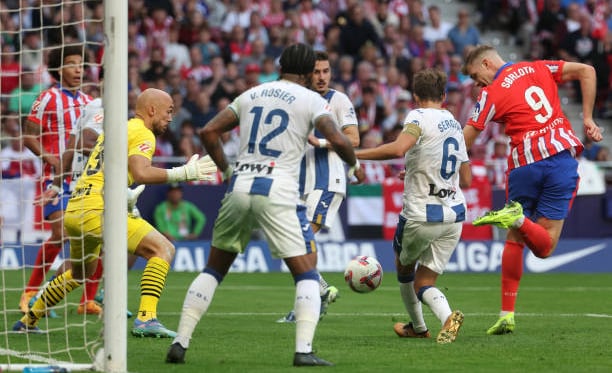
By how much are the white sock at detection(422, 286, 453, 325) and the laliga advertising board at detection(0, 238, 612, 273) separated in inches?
367

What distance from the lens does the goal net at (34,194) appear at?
28.7ft

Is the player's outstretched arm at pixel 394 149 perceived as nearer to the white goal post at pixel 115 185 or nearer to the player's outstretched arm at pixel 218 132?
the player's outstretched arm at pixel 218 132

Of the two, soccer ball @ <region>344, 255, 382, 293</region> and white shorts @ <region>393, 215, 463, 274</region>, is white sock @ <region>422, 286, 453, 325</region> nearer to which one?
white shorts @ <region>393, 215, 463, 274</region>

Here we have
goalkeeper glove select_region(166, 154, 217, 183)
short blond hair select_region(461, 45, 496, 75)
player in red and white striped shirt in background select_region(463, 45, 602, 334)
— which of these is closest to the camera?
goalkeeper glove select_region(166, 154, 217, 183)

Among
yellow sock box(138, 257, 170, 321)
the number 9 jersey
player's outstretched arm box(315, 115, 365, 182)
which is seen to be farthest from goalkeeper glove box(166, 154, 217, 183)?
the number 9 jersey

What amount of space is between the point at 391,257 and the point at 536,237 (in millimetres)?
9529

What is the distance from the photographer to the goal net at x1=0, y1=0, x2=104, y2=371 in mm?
8734

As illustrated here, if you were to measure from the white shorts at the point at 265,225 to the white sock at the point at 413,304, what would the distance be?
7.18ft

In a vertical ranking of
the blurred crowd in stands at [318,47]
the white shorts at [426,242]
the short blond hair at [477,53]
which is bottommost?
the white shorts at [426,242]

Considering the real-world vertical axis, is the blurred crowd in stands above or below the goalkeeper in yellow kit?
above

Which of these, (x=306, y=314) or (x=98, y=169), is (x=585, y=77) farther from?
(x=98, y=169)

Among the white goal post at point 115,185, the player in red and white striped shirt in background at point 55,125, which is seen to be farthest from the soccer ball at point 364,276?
the white goal post at point 115,185

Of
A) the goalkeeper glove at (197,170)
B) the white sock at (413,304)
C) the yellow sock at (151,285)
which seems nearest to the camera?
the goalkeeper glove at (197,170)

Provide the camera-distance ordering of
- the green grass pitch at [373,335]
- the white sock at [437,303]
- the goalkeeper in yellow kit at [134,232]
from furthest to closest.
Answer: the white sock at [437,303] → the goalkeeper in yellow kit at [134,232] → the green grass pitch at [373,335]
